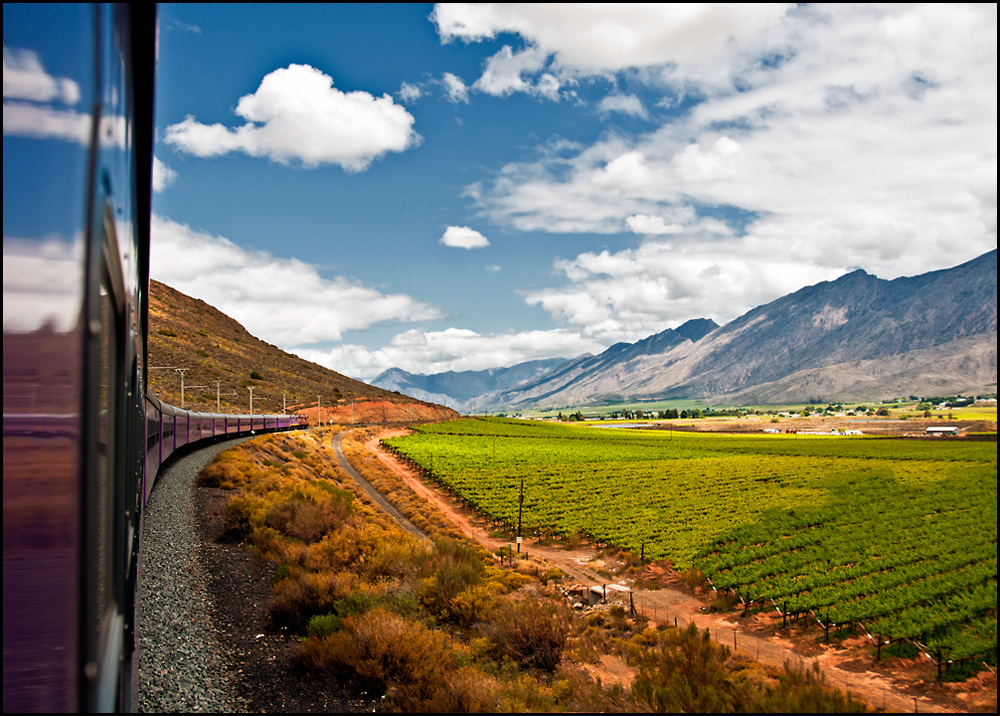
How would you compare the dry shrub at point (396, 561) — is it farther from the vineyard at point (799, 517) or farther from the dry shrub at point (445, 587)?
the vineyard at point (799, 517)

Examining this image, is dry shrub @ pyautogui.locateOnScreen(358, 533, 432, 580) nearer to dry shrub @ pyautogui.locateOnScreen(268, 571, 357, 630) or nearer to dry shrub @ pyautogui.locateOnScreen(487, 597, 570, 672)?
dry shrub @ pyautogui.locateOnScreen(268, 571, 357, 630)

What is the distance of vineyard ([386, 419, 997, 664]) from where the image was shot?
2233 cm

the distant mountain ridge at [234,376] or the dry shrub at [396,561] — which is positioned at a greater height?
the distant mountain ridge at [234,376]

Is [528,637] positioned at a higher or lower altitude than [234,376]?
lower

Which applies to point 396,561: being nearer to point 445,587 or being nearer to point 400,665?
point 445,587

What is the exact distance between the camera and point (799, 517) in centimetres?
3888

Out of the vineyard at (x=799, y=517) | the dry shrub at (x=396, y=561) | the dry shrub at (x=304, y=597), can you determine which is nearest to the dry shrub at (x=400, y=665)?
the dry shrub at (x=304, y=597)

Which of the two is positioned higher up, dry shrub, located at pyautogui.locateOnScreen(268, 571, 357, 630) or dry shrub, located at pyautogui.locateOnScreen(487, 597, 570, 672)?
dry shrub, located at pyautogui.locateOnScreen(268, 571, 357, 630)

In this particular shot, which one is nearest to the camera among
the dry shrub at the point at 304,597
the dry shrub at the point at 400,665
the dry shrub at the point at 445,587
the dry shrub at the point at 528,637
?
the dry shrub at the point at 400,665

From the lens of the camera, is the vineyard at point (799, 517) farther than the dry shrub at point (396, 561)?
Yes

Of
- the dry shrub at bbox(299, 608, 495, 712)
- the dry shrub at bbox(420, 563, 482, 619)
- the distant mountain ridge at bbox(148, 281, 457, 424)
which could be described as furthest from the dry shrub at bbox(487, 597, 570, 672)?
the distant mountain ridge at bbox(148, 281, 457, 424)

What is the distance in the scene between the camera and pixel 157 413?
17.8 meters

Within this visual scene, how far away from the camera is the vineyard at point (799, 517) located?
73.3 feet

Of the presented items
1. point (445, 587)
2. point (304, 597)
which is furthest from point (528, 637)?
point (304, 597)
